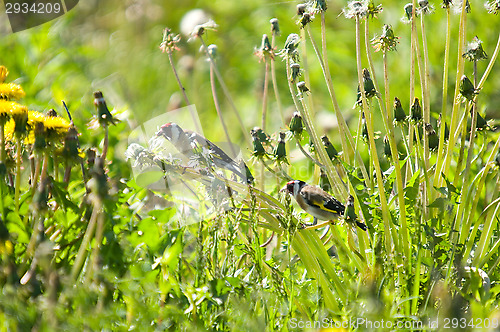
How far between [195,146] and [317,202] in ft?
0.80

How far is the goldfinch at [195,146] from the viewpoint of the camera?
1015mm

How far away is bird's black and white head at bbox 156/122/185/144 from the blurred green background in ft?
1.71

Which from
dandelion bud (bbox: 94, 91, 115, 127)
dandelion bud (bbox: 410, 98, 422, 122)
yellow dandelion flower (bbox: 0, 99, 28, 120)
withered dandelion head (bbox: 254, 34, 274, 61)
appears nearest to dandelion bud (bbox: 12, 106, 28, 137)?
yellow dandelion flower (bbox: 0, 99, 28, 120)

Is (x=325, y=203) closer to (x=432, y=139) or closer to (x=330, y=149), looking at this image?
(x=330, y=149)

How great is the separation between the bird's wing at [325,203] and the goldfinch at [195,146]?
0.12 m

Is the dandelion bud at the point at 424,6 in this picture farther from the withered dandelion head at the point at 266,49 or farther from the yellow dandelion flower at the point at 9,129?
the yellow dandelion flower at the point at 9,129

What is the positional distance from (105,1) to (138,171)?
274 cm

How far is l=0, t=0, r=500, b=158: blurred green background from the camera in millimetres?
2207

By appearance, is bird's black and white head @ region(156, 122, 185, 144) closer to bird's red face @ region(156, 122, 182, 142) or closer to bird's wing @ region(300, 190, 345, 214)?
bird's red face @ region(156, 122, 182, 142)

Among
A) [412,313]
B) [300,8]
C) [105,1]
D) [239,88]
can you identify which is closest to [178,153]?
[300,8]

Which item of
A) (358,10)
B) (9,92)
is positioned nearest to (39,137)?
(9,92)

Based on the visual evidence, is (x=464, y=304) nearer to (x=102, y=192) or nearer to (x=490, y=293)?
(x=490, y=293)

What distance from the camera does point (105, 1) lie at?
3561mm

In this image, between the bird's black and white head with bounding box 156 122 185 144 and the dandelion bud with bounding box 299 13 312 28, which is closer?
the dandelion bud with bounding box 299 13 312 28
